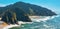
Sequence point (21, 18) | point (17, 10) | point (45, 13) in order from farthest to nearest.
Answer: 1. point (45, 13)
2. point (17, 10)
3. point (21, 18)

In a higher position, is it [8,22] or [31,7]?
[31,7]

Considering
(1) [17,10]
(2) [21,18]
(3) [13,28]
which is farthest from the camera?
(1) [17,10]

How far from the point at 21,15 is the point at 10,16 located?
8.80 meters

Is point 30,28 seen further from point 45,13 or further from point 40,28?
point 45,13

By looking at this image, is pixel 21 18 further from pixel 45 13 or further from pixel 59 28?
pixel 45 13

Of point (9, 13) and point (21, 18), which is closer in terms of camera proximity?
point (9, 13)

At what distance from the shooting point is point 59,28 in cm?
3903

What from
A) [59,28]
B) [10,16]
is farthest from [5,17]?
[59,28]

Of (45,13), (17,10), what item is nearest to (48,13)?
(45,13)

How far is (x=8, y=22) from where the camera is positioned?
43312 millimetres

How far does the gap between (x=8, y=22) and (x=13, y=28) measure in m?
5.76

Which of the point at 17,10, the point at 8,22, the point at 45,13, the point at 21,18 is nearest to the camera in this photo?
the point at 8,22

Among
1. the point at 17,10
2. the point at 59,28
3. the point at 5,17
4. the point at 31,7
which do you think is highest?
the point at 31,7

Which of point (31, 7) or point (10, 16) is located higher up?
point (31, 7)
